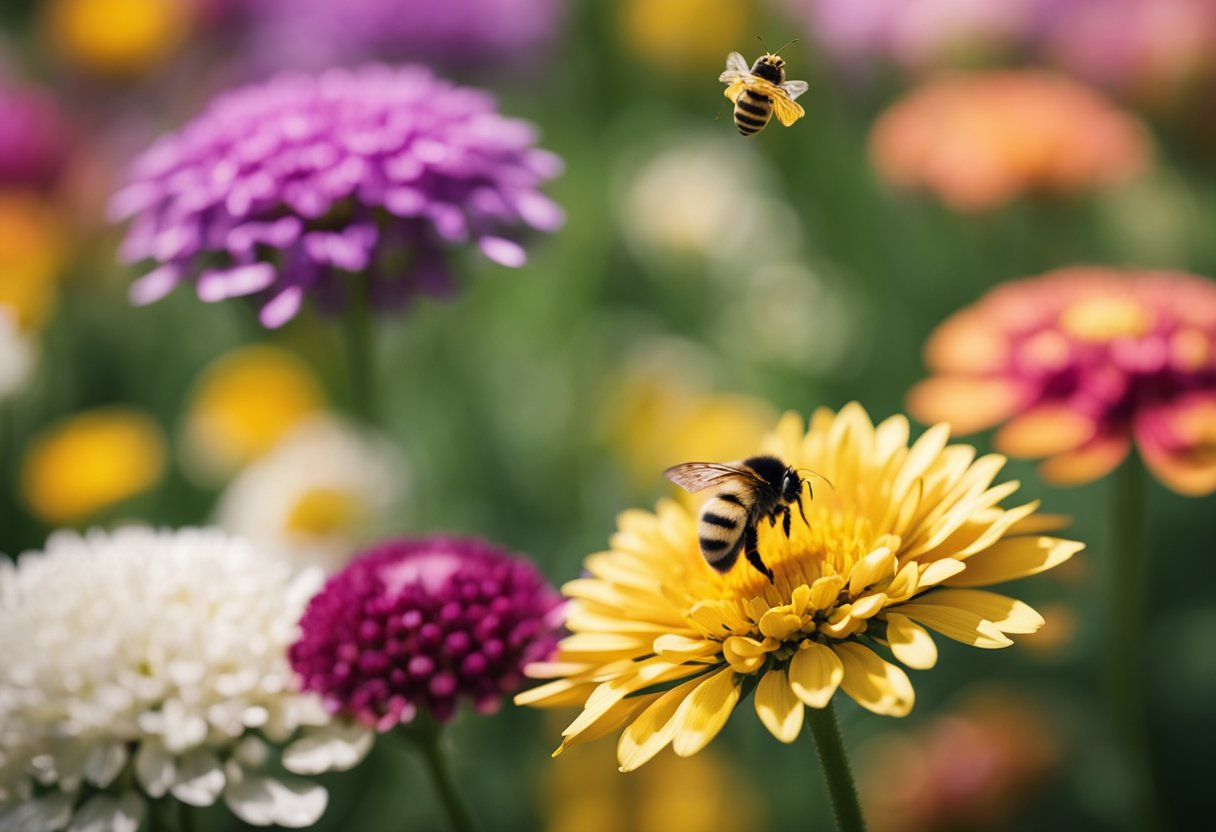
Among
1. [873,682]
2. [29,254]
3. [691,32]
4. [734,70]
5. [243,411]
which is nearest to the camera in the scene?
[873,682]

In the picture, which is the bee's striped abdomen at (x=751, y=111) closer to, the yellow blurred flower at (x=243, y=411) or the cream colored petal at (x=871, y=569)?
the cream colored petal at (x=871, y=569)

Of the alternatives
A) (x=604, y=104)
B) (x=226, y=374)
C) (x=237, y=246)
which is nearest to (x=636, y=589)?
(x=237, y=246)

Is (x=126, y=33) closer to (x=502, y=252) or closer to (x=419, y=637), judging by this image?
(x=502, y=252)

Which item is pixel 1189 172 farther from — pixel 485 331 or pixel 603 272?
pixel 485 331

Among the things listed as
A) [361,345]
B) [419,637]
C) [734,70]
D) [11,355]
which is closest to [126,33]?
[11,355]

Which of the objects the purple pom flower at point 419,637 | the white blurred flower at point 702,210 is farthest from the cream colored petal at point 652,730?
the white blurred flower at point 702,210

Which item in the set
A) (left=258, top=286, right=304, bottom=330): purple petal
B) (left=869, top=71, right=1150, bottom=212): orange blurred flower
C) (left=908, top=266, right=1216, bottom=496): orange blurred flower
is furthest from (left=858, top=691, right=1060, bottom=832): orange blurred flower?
(left=258, top=286, right=304, bottom=330): purple petal
